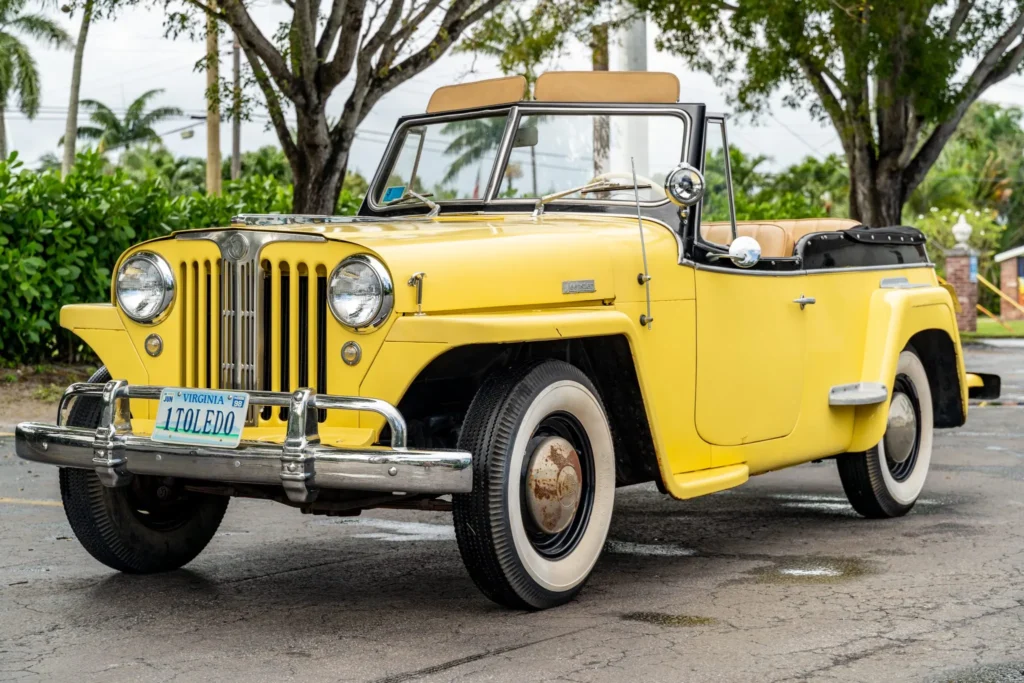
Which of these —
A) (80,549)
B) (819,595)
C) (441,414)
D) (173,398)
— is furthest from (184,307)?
(819,595)

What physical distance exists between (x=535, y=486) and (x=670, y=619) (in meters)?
0.65

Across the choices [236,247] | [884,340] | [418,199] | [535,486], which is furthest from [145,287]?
[884,340]

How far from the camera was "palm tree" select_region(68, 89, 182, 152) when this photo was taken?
207 ft

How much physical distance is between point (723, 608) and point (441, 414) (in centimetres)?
125

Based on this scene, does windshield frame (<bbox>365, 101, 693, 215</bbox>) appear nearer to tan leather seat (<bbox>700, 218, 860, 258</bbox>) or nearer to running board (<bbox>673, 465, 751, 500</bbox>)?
tan leather seat (<bbox>700, 218, 860, 258</bbox>)

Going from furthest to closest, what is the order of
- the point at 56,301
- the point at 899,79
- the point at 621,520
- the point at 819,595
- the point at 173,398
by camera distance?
the point at 899,79, the point at 56,301, the point at 621,520, the point at 819,595, the point at 173,398

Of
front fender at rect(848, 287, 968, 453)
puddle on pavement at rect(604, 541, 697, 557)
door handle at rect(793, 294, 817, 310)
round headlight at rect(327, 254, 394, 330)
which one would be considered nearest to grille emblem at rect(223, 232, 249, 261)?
round headlight at rect(327, 254, 394, 330)

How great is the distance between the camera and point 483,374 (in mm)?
5027

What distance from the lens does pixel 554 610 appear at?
187 inches

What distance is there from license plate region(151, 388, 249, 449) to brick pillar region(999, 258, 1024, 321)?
48638 mm

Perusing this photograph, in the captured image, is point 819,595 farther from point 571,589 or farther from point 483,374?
point 483,374

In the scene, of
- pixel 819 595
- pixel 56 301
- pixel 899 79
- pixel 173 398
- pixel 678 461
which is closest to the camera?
pixel 173 398

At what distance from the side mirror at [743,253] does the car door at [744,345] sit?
0.16 feet

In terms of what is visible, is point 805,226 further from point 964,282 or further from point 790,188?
point 790,188
